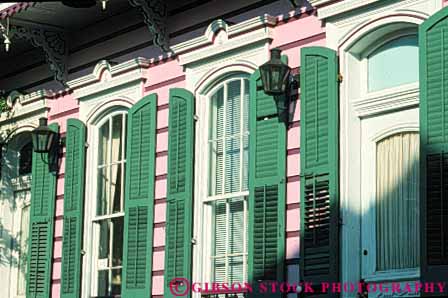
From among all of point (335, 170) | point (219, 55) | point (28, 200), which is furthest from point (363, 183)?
point (28, 200)

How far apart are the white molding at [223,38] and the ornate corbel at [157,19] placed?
18 centimetres

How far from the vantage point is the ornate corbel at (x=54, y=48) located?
1377cm

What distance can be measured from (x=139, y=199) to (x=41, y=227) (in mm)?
2064

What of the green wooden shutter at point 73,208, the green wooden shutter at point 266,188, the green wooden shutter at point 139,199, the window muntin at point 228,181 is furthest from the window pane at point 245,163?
the green wooden shutter at point 73,208

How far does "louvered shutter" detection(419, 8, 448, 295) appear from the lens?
9023mm

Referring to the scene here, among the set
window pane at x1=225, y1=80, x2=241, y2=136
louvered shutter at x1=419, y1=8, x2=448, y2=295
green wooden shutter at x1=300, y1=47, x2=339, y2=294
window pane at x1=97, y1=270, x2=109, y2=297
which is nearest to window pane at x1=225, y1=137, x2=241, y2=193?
window pane at x1=225, y1=80, x2=241, y2=136

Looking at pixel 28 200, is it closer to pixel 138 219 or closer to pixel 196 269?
pixel 138 219

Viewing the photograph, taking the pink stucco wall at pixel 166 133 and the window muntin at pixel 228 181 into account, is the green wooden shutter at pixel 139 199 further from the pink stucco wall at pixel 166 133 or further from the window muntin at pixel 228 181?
the window muntin at pixel 228 181

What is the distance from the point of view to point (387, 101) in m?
10.0

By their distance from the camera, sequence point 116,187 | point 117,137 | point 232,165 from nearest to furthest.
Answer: point 232,165 < point 116,187 < point 117,137

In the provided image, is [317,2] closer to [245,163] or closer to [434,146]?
[245,163]

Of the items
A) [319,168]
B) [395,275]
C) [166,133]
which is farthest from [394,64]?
[166,133]

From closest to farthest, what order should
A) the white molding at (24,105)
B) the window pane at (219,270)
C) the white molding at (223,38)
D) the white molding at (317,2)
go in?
the white molding at (317,2) < the white molding at (223,38) < the window pane at (219,270) < the white molding at (24,105)

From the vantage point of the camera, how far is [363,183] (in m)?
10.2
